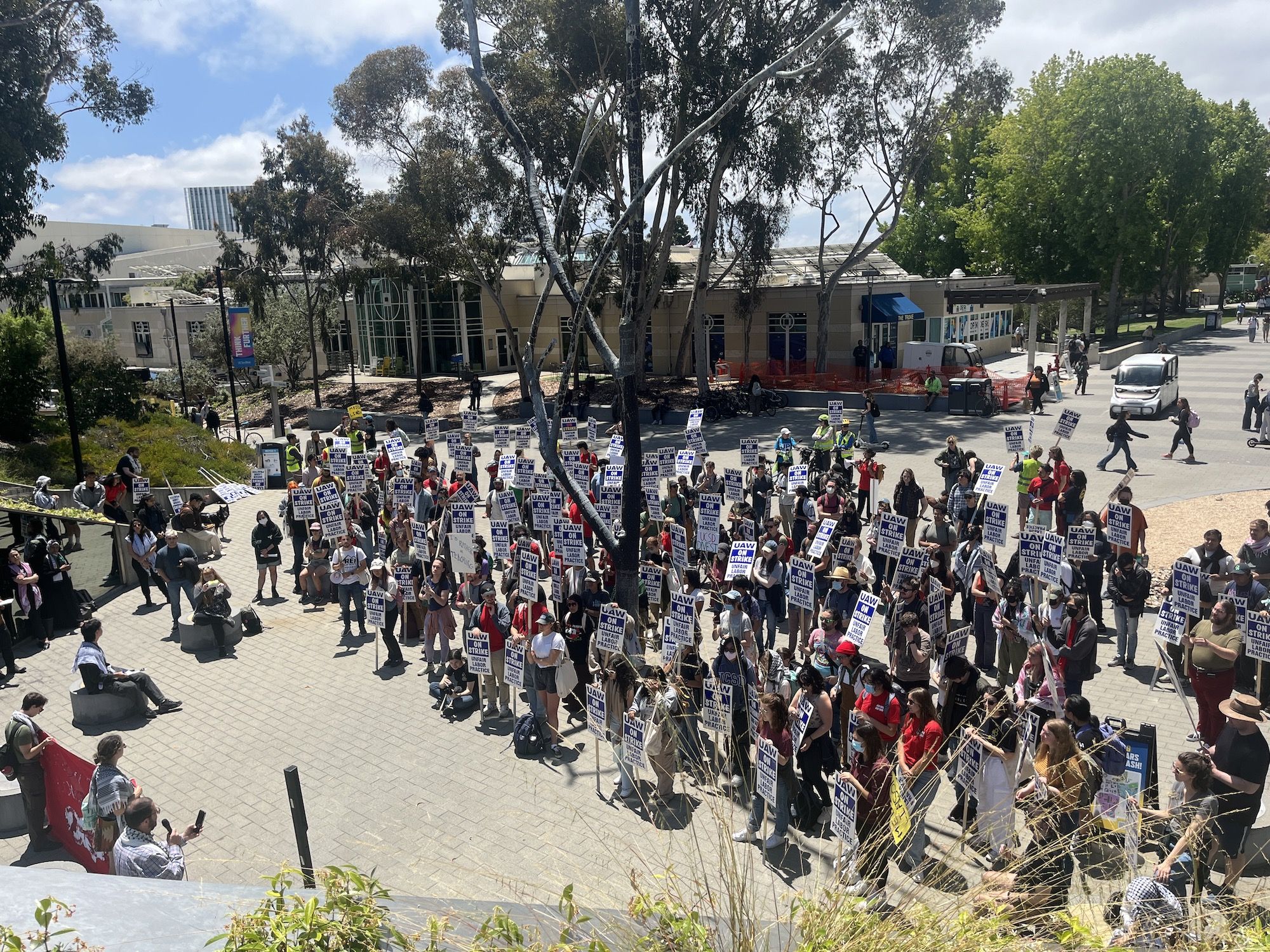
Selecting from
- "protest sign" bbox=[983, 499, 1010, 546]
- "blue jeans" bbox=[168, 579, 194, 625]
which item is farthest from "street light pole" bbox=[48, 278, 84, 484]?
"protest sign" bbox=[983, 499, 1010, 546]

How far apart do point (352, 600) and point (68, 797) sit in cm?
603

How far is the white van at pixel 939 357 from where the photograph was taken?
3659 centimetres

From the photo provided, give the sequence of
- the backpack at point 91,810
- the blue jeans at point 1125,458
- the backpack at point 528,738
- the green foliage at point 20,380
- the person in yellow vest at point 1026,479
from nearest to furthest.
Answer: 1. the backpack at point 91,810
2. the backpack at point 528,738
3. the person in yellow vest at point 1026,479
4. the blue jeans at point 1125,458
5. the green foliage at point 20,380

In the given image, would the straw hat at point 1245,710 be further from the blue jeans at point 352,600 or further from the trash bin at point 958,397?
the trash bin at point 958,397

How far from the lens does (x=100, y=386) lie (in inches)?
1292

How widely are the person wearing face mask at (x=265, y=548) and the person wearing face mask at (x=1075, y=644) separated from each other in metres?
12.2

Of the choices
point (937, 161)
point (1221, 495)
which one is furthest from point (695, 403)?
point (937, 161)

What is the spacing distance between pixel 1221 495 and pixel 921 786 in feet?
49.4

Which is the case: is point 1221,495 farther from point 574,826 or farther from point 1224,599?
point 574,826

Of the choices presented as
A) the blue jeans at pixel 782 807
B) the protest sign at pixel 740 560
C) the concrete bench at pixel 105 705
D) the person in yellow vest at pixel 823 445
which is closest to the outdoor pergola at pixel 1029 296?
the person in yellow vest at pixel 823 445

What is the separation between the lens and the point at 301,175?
42.8 metres

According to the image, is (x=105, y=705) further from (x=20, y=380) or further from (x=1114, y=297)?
(x=1114, y=297)

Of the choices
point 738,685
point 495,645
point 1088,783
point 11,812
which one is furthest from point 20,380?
point 1088,783

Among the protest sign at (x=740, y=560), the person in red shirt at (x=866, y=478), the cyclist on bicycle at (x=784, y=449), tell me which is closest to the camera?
the protest sign at (x=740, y=560)
